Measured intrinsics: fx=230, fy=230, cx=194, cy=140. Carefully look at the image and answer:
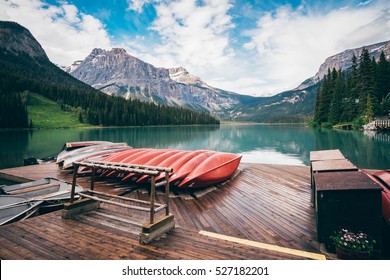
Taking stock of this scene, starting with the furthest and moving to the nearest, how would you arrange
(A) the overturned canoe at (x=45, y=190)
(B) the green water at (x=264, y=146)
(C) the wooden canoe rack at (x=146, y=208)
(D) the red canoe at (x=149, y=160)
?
(B) the green water at (x=264, y=146) → (D) the red canoe at (x=149, y=160) → (A) the overturned canoe at (x=45, y=190) → (C) the wooden canoe rack at (x=146, y=208)

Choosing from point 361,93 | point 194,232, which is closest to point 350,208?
point 194,232

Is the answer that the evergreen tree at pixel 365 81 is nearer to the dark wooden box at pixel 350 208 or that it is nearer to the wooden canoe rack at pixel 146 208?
the dark wooden box at pixel 350 208

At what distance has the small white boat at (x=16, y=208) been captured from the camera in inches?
263

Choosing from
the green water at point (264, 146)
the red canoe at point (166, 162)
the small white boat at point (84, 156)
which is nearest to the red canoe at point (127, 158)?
the red canoe at point (166, 162)

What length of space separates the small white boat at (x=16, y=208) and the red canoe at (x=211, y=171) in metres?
4.84

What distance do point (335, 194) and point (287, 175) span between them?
7.58 meters

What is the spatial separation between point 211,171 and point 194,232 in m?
4.18

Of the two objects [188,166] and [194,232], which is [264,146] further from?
[194,232]

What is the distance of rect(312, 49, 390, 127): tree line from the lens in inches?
2275

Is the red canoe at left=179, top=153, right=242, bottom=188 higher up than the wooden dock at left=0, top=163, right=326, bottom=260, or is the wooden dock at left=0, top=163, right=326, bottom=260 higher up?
the red canoe at left=179, top=153, right=242, bottom=188

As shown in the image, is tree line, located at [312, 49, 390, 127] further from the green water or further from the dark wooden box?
the dark wooden box

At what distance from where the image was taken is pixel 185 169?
923 centimetres

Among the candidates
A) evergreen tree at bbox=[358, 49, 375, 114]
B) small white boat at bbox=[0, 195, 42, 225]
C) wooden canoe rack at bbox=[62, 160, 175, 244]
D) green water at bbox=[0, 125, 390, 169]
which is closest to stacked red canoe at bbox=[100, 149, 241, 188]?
wooden canoe rack at bbox=[62, 160, 175, 244]

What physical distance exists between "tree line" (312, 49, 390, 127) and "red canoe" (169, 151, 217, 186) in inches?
2495
